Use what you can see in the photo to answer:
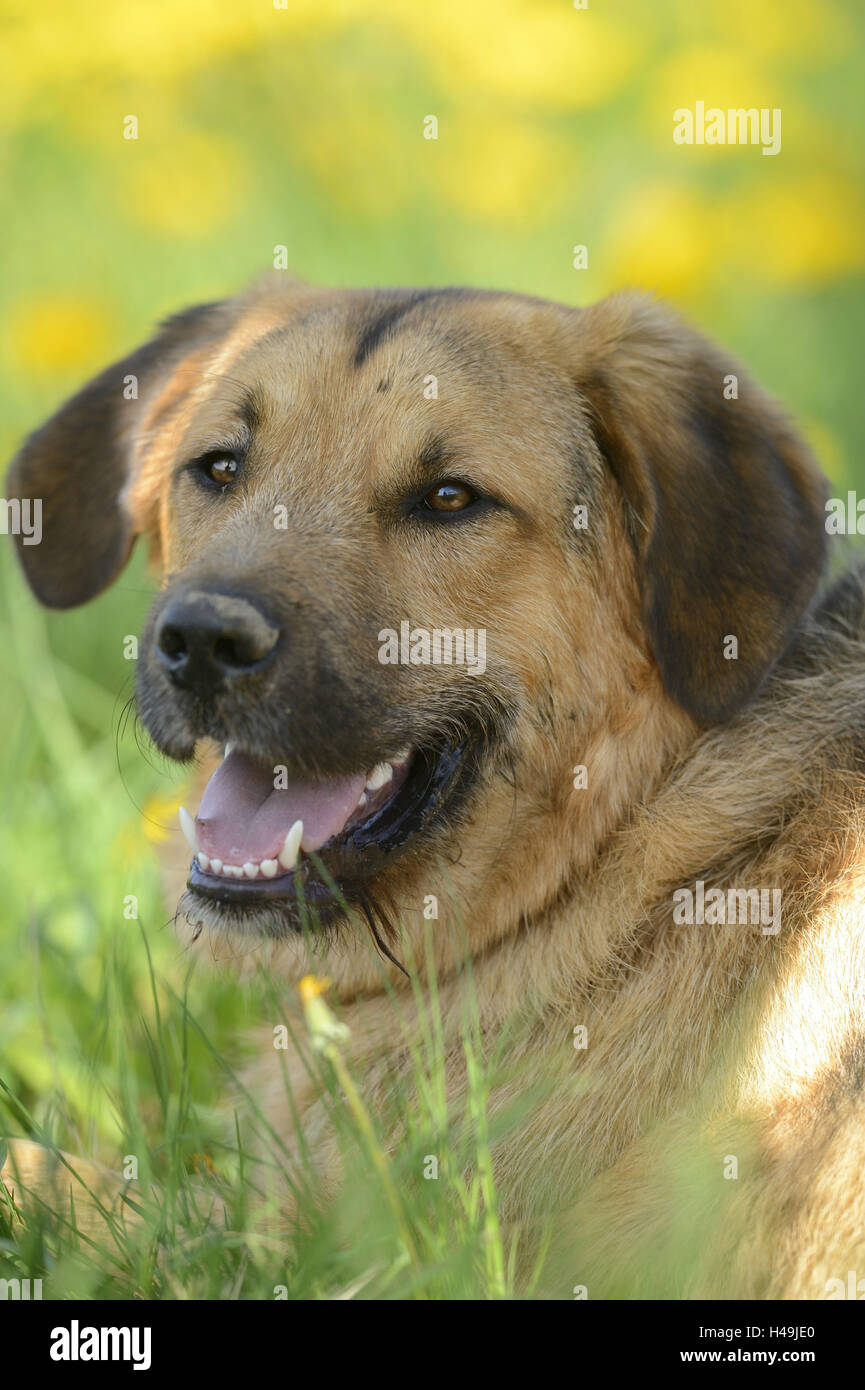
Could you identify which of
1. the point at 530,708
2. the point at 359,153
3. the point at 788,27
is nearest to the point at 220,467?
the point at 530,708

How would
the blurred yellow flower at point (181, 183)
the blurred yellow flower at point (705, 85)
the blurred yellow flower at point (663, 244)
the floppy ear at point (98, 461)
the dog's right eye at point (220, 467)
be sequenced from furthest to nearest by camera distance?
the blurred yellow flower at point (705, 85) < the blurred yellow flower at point (181, 183) < the blurred yellow flower at point (663, 244) < the floppy ear at point (98, 461) < the dog's right eye at point (220, 467)

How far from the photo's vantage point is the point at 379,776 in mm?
3422

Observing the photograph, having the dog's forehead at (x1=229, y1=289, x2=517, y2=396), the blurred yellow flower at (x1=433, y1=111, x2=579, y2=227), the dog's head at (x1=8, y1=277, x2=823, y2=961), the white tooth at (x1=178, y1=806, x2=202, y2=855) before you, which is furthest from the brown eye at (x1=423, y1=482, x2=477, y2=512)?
the blurred yellow flower at (x1=433, y1=111, x2=579, y2=227)

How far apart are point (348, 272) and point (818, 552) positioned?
6189 millimetres

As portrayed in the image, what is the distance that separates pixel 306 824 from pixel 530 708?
2.09 feet

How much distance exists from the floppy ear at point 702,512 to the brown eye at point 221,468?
974 millimetres

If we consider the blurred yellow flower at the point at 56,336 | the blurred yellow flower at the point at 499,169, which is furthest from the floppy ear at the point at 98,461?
the blurred yellow flower at the point at 499,169

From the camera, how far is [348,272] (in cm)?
902

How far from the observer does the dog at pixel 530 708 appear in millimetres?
3150

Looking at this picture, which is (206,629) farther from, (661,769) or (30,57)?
(30,57)

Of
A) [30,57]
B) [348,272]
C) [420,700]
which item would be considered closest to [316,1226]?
[420,700]

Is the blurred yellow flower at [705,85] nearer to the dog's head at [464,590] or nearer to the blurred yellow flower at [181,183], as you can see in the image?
the blurred yellow flower at [181,183]

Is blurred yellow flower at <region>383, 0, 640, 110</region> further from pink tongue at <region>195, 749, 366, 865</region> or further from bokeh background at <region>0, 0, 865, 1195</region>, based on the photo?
pink tongue at <region>195, 749, 366, 865</region>

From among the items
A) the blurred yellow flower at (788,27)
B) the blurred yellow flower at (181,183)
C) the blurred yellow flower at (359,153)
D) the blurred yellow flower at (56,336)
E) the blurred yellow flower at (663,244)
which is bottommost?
the blurred yellow flower at (56,336)
